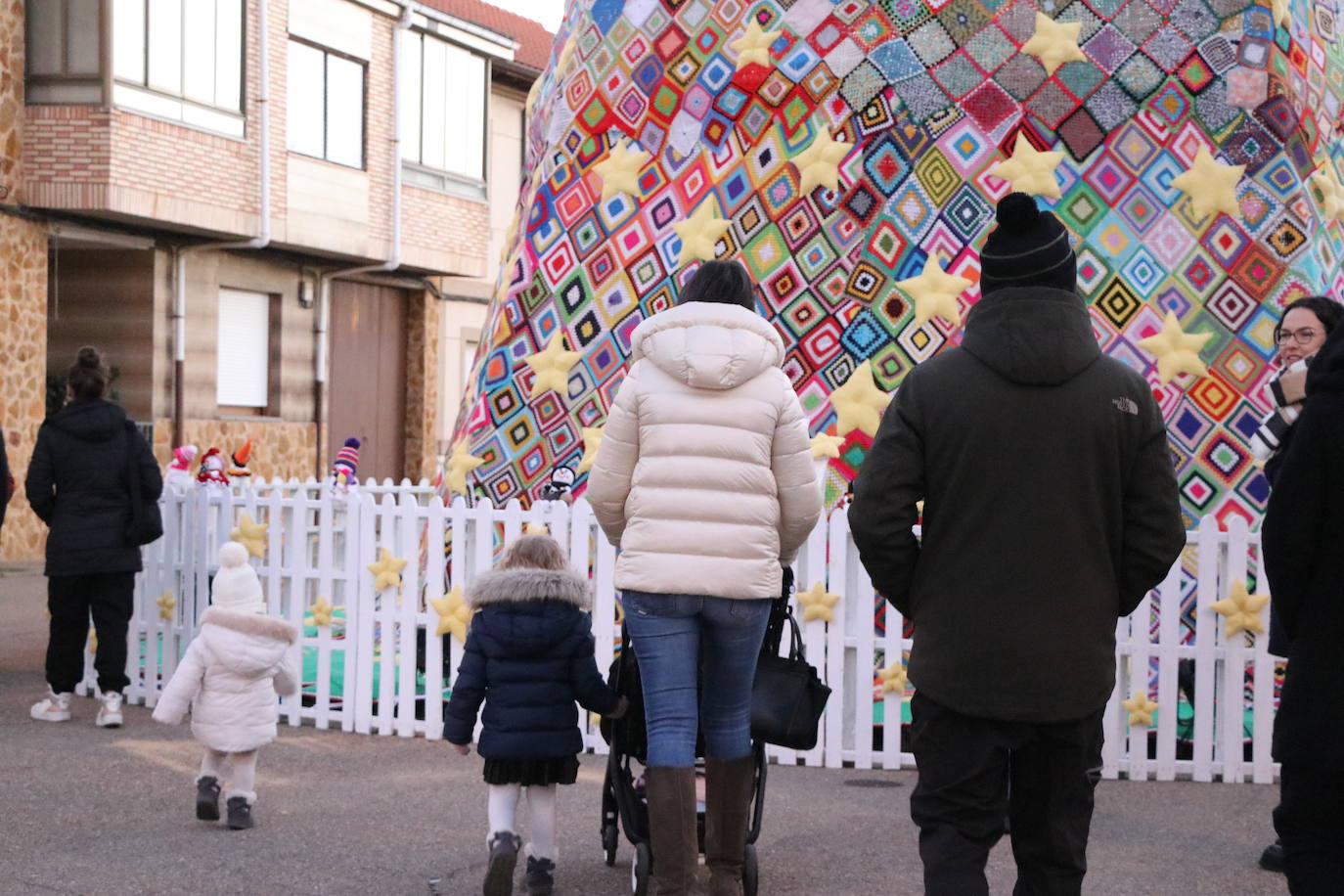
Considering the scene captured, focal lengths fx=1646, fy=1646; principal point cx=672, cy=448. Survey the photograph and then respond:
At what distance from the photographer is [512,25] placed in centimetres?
2955

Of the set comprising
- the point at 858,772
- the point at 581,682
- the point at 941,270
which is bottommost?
the point at 858,772

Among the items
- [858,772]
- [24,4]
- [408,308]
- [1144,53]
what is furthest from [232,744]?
[408,308]

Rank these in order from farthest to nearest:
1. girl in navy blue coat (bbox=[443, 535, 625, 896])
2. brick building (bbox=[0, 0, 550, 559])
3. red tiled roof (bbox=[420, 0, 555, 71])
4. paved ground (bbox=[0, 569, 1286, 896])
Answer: red tiled roof (bbox=[420, 0, 555, 71]) → brick building (bbox=[0, 0, 550, 559]) → paved ground (bbox=[0, 569, 1286, 896]) → girl in navy blue coat (bbox=[443, 535, 625, 896])

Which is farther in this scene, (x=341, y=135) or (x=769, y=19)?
(x=341, y=135)

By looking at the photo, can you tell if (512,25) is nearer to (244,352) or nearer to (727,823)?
(244,352)

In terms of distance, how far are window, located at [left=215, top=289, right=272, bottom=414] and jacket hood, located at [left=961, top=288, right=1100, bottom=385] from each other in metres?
18.9

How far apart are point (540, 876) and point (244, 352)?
1812 centimetres

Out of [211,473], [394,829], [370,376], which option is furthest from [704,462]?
[370,376]

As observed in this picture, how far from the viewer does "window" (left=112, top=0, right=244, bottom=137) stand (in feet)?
62.5

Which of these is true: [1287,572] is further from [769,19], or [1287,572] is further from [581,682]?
[769,19]

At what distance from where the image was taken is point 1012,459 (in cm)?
353

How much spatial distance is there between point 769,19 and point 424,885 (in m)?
5.09

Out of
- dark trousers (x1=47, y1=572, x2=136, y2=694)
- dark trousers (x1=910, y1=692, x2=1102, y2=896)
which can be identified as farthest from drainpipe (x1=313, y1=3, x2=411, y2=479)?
dark trousers (x1=910, y1=692, x2=1102, y2=896)

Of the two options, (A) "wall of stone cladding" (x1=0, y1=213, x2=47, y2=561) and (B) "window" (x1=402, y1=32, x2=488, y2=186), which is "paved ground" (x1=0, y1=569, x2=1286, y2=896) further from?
(B) "window" (x1=402, y1=32, x2=488, y2=186)
